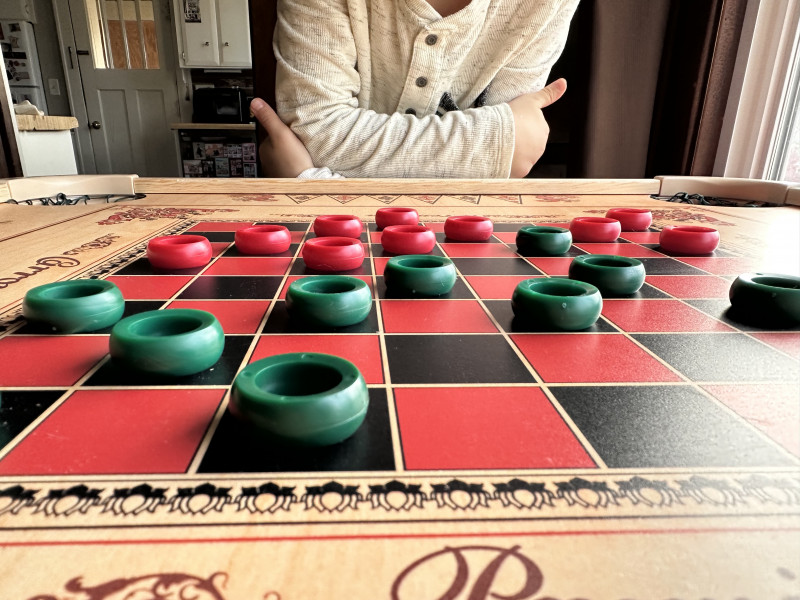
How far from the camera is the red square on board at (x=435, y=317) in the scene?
0.84 meters

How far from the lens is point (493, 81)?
9.26 feet

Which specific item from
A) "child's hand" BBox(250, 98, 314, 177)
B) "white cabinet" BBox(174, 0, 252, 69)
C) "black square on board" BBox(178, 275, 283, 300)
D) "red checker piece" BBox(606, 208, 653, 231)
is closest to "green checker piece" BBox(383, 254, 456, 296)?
"black square on board" BBox(178, 275, 283, 300)

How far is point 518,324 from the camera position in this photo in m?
0.86

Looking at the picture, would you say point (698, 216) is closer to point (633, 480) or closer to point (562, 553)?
point (633, 480)

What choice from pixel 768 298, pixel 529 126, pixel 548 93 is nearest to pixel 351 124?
pixel 529 126

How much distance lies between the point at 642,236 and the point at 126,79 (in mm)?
7380

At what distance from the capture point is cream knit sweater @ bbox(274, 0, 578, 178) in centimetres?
249

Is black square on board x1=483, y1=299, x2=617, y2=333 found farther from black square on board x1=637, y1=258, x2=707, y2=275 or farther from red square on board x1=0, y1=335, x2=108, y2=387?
red square on board x1=0, y1=335, x2=108, y2=387

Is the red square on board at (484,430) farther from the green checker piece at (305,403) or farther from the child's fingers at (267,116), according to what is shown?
the child's fingers at (267,116)

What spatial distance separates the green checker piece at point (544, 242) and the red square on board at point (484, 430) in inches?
27.4

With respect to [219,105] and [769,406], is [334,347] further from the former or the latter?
[219,105]

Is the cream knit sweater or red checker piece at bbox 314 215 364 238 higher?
the cream knit sweater

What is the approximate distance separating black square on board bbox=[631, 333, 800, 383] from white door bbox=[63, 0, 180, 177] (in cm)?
763

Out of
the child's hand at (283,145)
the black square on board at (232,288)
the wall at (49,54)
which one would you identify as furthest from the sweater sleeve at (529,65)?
the wall at (49,54)
